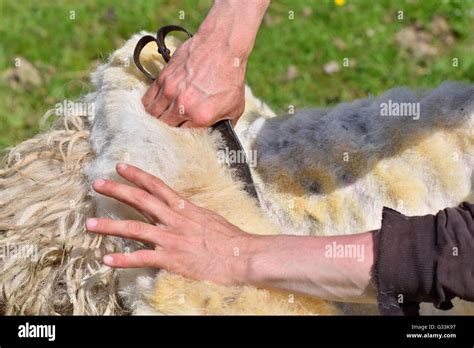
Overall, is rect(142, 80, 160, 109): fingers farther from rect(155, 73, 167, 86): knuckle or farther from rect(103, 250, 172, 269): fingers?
rect(103, 250, 172, 269): fingers

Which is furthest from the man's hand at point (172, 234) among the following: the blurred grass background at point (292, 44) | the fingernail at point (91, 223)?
the blurred grass background at point (292, 44)

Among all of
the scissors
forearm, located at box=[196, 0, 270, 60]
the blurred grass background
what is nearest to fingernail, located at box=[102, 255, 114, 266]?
the scissors

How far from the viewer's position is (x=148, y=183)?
223cm

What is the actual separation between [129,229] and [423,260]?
782 millimetres

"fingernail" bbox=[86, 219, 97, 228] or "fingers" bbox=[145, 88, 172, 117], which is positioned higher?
"fingers" bbox=[145, 88, 172, 117]

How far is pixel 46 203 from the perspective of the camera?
7.99 feet

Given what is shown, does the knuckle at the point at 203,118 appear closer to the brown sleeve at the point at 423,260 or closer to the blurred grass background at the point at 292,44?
the brown sleeve at the point at 423,260

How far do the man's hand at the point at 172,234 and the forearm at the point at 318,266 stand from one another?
2.3 inches

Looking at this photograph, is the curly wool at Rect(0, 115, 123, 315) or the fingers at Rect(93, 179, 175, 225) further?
the curly wool at Rect(0, 115, 123, 315)

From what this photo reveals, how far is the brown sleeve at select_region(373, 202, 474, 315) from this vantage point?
2.01 meters

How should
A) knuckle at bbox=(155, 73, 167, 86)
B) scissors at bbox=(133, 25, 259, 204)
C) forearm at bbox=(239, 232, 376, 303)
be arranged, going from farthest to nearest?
1. knuckle at bbox=(155, 73, 167, 86)
2. scissors at bbox=(133, 25, 259, 204)
3. forearm at bbox=(239, 232, 376, 303)

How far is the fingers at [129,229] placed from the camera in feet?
7.19

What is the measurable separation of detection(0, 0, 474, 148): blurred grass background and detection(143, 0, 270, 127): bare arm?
2295mm
